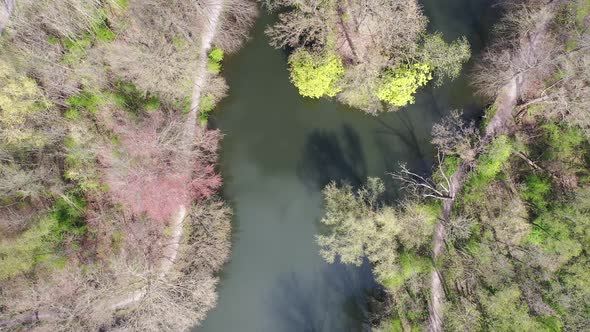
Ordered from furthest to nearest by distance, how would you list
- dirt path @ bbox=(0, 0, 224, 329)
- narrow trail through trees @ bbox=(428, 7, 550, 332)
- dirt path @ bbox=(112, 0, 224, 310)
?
narrow trail through trees @ bbox=(428, 7, 550, 332) < dirt path @ bbox=(112, 0, 224, 310) < dirt path @ bbox=(0, 0, 224, 329)

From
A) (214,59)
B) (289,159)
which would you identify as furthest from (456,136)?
(214,59)

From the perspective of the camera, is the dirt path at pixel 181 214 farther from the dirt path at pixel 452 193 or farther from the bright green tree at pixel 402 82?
the dirt path at pixel 452 193

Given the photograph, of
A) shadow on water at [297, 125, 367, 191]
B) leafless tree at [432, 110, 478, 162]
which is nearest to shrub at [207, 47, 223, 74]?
shadow on water at [297, 125, 367, 191]

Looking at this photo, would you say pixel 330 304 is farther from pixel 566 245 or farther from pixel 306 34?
pixel 306 34

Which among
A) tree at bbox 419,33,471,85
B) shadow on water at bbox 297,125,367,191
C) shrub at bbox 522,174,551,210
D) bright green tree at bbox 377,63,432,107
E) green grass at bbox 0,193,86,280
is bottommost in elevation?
green grass at bbox 0,193,86,280

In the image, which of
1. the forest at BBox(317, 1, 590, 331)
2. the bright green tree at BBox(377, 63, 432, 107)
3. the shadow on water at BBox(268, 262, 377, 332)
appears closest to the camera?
the forest at BBox(317, 1, 590, 331)

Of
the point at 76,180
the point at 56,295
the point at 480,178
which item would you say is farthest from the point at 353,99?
the point at 56,295

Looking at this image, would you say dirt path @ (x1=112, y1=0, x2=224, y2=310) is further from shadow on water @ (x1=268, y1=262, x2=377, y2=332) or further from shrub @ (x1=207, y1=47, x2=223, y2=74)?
shadow on water @ (x1=268, y1=262, x2=377, y2=332)

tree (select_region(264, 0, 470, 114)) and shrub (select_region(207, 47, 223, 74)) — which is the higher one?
tree (select_region(264, 0, 470, 114))
